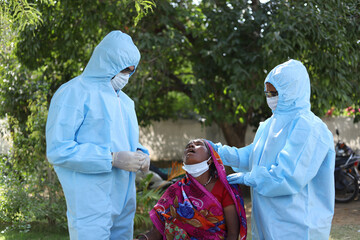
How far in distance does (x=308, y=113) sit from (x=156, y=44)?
4.16 m

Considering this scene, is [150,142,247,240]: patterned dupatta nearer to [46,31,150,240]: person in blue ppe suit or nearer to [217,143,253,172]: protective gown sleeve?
[46,31,150,240]: person in blue ppe suit

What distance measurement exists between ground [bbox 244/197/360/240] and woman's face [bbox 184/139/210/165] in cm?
370

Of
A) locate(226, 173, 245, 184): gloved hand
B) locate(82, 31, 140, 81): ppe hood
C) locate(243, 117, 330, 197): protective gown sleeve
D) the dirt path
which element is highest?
locate(82, 31, 140, 81): ppe hood

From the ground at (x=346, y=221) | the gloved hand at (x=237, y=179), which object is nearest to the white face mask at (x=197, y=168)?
the gloved hand at (x=237, y=179)

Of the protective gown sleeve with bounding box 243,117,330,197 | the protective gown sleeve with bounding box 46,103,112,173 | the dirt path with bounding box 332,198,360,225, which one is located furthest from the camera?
the dirt path with bounding box 332,198,360,225

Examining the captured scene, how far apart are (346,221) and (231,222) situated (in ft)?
16.0

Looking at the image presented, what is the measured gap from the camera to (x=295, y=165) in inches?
105

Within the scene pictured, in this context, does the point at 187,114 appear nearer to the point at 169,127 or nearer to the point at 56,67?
the point at 169,127

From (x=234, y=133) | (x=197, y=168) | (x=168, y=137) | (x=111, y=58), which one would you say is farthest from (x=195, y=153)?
(x=168, y=137)

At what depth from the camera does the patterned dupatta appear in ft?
8.92

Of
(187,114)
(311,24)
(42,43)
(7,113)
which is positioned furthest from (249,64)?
(187,114)

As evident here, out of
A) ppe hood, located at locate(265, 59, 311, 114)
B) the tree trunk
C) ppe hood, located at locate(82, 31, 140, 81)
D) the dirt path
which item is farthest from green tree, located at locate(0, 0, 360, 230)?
ppe hood, located at locate(265, 59, 311, 114)

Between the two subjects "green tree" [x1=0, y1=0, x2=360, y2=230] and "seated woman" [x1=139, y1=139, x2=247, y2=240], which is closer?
"seated woman" [x1=139, y1=139, x2=247, y2=240]

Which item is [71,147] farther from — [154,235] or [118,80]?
[154,235]
